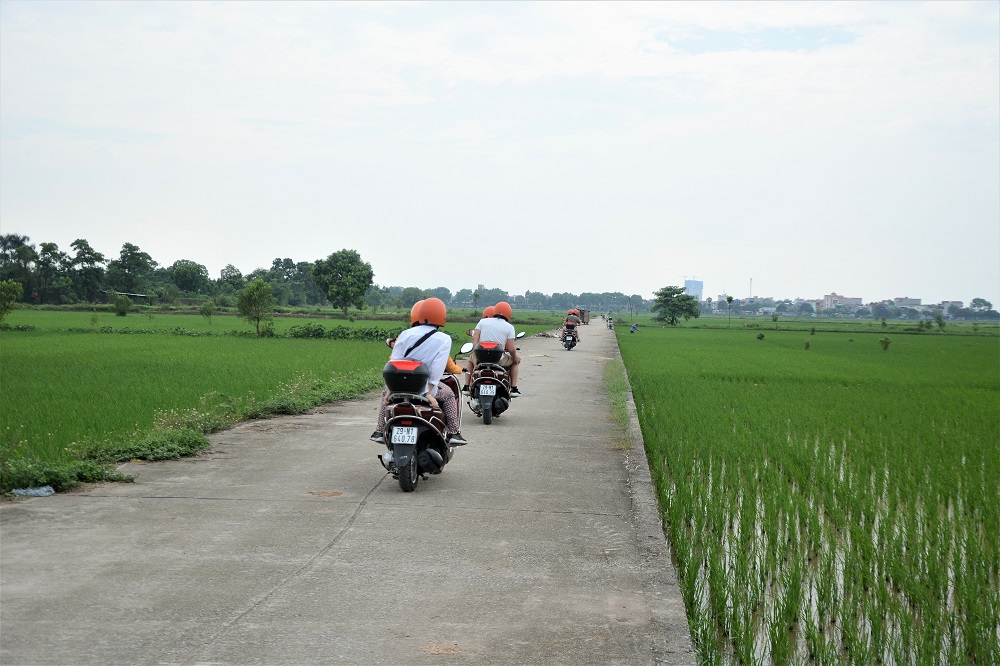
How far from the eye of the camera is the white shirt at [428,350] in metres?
6.54

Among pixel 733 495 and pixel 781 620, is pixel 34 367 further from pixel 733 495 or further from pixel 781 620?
pixel 781 620

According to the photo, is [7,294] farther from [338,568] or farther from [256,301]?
[338,568]

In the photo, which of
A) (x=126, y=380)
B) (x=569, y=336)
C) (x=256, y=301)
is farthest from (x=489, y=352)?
(x=256, y=301)

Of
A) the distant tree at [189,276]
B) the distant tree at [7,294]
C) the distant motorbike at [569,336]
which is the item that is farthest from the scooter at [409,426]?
the distant tree at [189,276]

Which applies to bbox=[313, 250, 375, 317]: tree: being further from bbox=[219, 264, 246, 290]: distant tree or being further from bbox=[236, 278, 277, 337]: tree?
bbox=[236, 278, 277, 337]: tree

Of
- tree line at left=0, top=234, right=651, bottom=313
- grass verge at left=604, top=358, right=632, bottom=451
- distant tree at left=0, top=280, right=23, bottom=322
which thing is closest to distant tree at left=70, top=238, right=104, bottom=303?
tree line at left=0, top=234, right=651, bottom=313

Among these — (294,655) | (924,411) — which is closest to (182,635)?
(294,655)

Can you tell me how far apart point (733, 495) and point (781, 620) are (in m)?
3.09

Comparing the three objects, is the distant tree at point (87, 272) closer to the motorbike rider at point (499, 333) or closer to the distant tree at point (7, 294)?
the distant tree at point (7, 294)

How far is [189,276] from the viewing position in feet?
275

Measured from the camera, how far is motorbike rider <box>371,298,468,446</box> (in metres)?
6.55

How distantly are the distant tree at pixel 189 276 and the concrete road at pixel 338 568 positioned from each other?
3196 inches

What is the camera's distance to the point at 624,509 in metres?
6.07

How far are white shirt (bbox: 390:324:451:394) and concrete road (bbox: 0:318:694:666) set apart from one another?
90 cm
